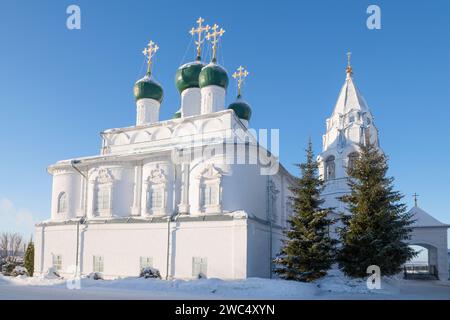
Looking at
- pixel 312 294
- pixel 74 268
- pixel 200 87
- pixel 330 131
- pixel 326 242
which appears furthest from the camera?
pixel 330 131

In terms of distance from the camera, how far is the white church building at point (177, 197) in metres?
15.0

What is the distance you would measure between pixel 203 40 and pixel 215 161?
7.70m

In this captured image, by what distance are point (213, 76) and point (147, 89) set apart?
160 inches

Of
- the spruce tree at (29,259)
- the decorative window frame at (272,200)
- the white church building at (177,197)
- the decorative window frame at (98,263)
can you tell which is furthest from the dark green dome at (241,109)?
the spruce tree at (29,259)

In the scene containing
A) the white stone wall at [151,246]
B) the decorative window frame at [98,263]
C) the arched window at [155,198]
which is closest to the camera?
the white stone wall at [151,246]

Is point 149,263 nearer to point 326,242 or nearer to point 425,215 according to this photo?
point 326,242

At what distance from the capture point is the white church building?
15.0 meters

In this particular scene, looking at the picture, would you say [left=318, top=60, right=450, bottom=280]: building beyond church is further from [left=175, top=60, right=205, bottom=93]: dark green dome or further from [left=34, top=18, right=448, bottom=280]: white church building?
[left=175, top=60, right=205, bottom=93]: dark green dome

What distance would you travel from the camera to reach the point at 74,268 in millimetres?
17266

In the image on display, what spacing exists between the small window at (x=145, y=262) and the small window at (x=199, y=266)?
5.82 ft

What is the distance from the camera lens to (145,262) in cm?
1590

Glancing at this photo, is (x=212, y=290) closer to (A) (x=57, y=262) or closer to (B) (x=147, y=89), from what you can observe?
(A) (x=57, y=262)

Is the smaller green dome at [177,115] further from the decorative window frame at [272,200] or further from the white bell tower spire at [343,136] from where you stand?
the white bell tower spire at [343,136]
